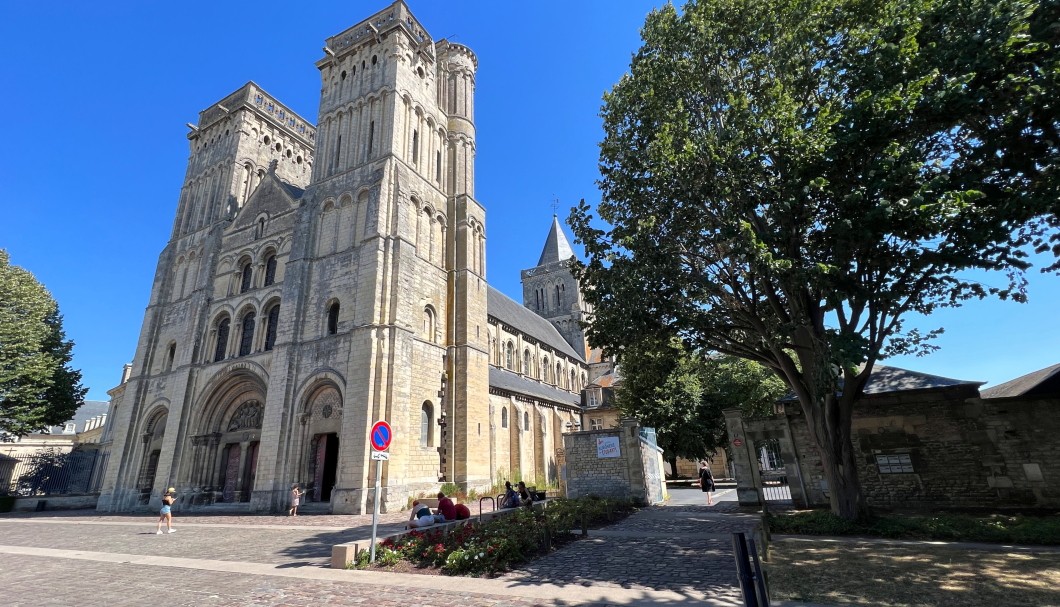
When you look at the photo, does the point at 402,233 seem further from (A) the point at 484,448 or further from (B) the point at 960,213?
(B) the point at 960,213

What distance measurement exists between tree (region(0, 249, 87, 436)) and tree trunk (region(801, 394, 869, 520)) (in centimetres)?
3690

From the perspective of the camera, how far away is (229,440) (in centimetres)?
2542

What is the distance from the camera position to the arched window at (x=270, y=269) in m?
27.7

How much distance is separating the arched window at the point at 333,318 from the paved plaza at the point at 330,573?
437 inches

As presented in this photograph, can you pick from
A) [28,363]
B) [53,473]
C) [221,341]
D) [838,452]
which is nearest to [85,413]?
[53,473]

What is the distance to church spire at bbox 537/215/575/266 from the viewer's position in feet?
196

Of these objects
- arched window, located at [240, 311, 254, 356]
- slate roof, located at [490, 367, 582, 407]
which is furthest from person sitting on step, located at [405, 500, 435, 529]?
arched window, located at [240, 311, 254, 356]

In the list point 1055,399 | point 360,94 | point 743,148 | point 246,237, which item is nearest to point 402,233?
point 360,94

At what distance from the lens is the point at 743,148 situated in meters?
11.3

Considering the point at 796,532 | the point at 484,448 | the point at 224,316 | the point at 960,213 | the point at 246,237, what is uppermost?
the point at 246,237

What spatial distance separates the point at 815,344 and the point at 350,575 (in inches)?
430

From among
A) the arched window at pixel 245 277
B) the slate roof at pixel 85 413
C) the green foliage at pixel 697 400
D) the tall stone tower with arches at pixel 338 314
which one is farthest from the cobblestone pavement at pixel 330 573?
the slate roof at pixel 85 413

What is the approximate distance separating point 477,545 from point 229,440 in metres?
22.8

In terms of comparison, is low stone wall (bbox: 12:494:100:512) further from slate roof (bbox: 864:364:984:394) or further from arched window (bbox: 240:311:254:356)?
slate roof (bbox: 864:364:984:394)
